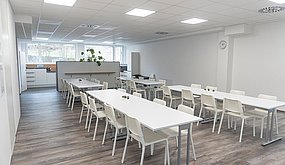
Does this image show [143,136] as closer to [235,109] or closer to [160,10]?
[235,109]

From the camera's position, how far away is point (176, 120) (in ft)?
7.97

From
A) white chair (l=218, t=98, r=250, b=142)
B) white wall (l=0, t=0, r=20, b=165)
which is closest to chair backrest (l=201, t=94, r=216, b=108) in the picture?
white chair (l=218, t=98, r=250, b=142)

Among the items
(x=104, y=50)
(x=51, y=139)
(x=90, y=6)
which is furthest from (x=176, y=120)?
(x=104, y=50)

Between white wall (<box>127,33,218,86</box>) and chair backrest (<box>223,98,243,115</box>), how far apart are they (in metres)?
3.97

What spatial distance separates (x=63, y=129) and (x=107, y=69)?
574 cm

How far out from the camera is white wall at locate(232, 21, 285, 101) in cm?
558

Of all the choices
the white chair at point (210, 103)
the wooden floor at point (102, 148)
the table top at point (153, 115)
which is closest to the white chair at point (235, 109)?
the white chair at point (210, 103)

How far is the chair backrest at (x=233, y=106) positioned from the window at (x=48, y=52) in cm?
1138

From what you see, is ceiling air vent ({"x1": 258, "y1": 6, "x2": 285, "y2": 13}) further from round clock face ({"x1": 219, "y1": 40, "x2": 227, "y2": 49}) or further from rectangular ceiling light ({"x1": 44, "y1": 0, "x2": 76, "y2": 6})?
rectangular ceiling light ({"x1": 44, "y1": 0, "x2": 76, "y2": 6})

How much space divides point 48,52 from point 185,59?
867 centimetres

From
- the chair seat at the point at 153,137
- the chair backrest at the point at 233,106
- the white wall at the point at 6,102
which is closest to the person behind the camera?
the white wall at the point at 6,102

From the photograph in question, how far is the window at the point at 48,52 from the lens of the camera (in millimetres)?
11805

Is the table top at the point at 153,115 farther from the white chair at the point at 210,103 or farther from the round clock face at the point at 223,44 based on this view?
the round clock face at the point at 223,44

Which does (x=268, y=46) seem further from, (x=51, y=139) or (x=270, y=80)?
(x=51, y=139)
